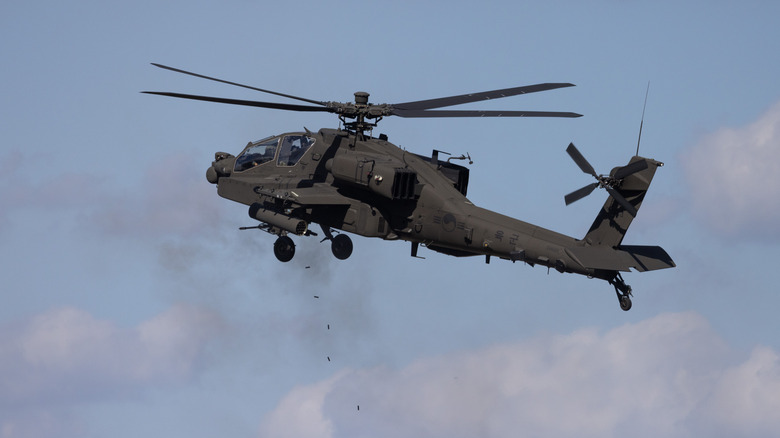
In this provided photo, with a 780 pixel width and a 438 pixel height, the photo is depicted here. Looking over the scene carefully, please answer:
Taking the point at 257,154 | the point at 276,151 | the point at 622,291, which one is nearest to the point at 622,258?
the point at 622,291

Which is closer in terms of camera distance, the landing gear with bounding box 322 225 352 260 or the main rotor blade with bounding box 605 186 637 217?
the main rotor blade with bounding box 605 186 637 217

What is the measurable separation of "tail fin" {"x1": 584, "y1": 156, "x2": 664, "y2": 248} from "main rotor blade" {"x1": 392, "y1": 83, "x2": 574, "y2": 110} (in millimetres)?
4799

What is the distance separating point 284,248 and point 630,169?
528 inches

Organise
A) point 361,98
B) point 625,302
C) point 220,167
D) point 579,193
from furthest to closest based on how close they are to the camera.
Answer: point 220,167, point 361,98, point 625,302, point 579,193

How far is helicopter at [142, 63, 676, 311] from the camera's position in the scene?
47.2 metres

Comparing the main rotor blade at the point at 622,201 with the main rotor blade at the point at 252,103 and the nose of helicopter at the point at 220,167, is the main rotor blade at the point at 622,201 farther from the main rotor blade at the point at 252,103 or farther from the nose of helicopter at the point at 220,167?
the nose of helicopter at the point at 220,167

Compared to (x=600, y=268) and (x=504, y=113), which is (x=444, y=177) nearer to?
(x=504, y=113)

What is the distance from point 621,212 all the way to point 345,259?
1021 cm

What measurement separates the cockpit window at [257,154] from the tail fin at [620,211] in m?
12.8

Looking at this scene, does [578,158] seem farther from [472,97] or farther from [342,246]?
[342,246]

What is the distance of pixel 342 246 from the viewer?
51312 millimetres

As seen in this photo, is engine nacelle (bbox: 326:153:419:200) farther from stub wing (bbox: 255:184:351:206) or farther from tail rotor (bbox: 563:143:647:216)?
tail rotor (bbox: 563:143:647:216)

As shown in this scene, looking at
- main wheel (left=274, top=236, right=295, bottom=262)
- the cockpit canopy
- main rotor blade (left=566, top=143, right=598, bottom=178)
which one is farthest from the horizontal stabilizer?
the cockpit canopy

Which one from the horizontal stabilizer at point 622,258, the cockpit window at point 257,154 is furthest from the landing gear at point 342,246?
the horizontal stabilizer at point 622,258
